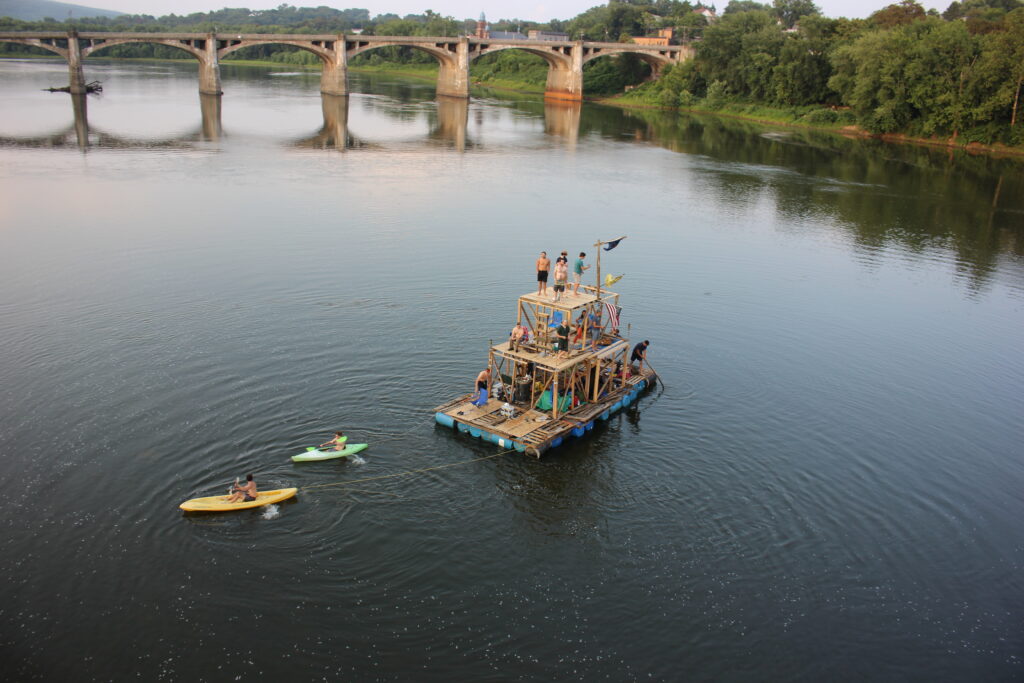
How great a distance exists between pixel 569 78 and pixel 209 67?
72986mm

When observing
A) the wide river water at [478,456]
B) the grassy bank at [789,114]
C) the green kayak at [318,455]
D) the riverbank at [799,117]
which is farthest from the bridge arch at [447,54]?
the green kayak at [318,455]

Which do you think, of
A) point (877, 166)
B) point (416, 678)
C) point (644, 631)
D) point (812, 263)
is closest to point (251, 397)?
point (416, 678)

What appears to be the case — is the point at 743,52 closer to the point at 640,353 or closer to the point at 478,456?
the point at 640,353

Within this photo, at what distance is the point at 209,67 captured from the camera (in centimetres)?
14312

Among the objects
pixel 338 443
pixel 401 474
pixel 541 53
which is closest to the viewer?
pixel 401 474

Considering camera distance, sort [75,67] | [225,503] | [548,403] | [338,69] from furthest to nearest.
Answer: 1. [338,69]
2. [75,67]
3. [548,403]
4. [225,503]

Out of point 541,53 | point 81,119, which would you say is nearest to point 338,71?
point 541,53

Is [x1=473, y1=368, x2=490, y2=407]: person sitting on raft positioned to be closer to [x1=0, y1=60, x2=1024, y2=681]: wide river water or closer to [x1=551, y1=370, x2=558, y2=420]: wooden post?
[x1=0, y1=60, x2=1024, y2=681]: wide river water

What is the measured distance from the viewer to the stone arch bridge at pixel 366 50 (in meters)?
135

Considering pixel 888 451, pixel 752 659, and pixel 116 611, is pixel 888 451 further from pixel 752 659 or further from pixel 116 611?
pixel 116 611

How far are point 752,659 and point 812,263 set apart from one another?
40020 mm

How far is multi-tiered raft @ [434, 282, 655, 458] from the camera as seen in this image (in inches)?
1149

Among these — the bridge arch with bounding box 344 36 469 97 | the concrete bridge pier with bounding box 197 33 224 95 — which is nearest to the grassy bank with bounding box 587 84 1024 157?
the bridge arch with bounding box 344 36 469 97

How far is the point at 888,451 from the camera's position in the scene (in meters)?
30.3
